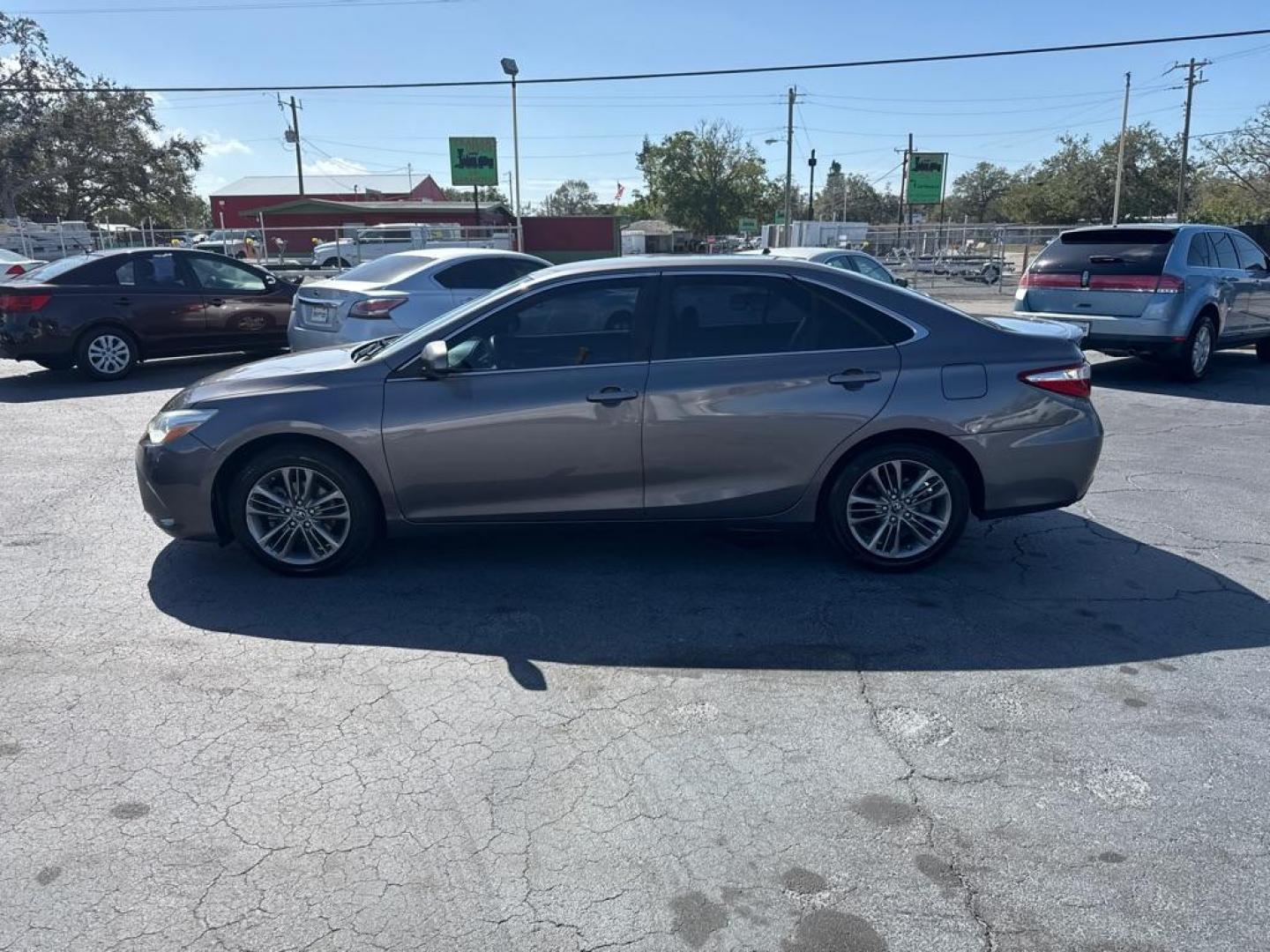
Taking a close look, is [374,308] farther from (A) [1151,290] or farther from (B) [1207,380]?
(B) [1207,380]

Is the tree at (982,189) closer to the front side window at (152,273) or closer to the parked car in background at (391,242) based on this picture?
the parked car in background at (391,242)

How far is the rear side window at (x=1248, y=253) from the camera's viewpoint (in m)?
12.0

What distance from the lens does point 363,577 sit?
205 inches

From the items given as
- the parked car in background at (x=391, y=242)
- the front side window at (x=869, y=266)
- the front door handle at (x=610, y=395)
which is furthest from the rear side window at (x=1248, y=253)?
the parked car in background at (x=391, y=242)

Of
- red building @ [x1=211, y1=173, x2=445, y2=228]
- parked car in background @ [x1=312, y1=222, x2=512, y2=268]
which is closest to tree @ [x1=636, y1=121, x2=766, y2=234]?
red building @ [x1=211, y1=173, x2=445, y2=228]

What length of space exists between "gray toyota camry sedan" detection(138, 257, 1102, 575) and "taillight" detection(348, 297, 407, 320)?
4.94 meters

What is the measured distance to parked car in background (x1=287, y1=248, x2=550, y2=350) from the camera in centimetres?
1008

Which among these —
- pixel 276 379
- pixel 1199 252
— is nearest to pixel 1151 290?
pixel 1199 252

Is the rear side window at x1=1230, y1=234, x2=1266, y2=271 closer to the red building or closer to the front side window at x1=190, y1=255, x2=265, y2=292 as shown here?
the front side window at x1=190, y1=255, x2=265, y2=292

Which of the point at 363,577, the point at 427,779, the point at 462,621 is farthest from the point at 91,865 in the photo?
the point at 363,577

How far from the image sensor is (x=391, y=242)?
3088 cm

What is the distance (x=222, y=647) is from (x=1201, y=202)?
58.9m

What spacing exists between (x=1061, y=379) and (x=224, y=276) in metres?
10.7

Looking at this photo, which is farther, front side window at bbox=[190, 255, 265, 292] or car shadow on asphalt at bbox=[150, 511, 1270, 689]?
front side window at bbox=[190, 255, 265, 292]
